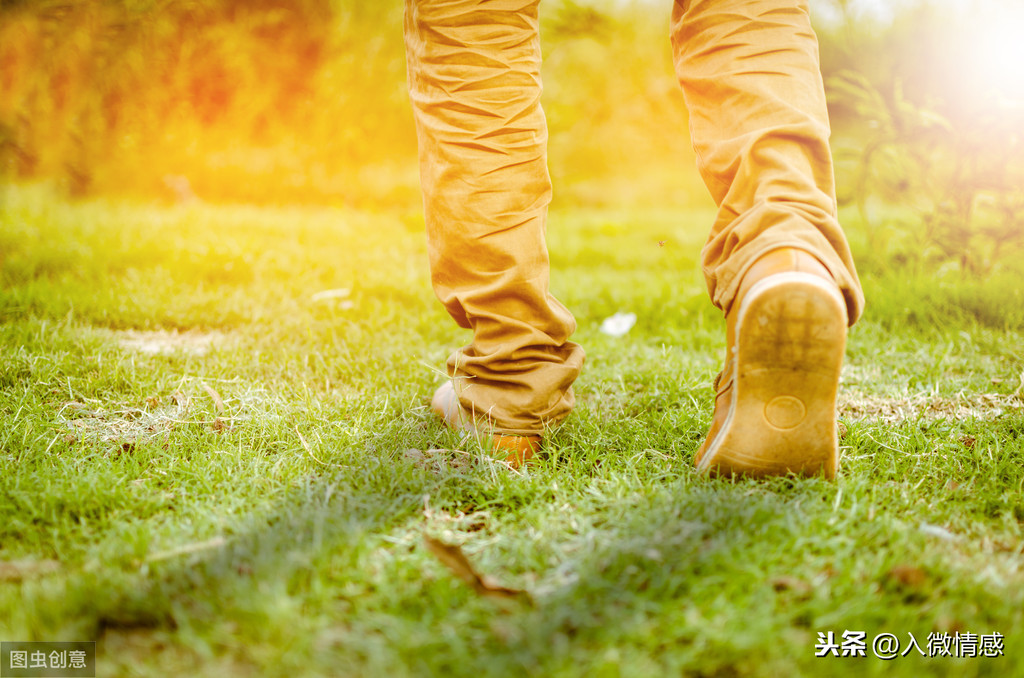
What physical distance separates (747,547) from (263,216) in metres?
3.93

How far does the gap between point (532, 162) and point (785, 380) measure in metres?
0.71

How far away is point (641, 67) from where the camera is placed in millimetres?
5449

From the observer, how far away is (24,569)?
41.8 inches

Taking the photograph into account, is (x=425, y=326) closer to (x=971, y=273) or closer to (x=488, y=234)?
(x=488, y=234)

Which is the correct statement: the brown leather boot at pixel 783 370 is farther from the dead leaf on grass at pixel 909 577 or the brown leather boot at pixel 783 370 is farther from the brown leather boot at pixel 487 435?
the brown leather boot at pixel 487 435

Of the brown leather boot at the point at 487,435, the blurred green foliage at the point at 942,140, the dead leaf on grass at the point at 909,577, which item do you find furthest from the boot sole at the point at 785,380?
the blurred green foliage at the point at 942,140

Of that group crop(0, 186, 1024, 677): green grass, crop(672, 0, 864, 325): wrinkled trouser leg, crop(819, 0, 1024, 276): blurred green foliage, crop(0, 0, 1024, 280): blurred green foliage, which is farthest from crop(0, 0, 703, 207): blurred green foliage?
crop(672, 0, 864, 325): wrinkled trouser leg

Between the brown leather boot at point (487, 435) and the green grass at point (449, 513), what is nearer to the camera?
the green grass at point (449, 513)

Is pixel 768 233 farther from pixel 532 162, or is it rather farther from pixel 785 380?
pixel 532 162

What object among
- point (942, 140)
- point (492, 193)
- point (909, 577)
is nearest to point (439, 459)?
point (492, 193)

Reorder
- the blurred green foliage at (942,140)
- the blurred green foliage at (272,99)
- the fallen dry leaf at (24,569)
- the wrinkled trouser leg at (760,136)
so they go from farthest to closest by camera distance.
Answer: the blurred green foliage at (272,99) < the blurred green foliage at (942,140) < the wrinkled trouser leg at (760,136) < the fallen dry leaf at (24,569)

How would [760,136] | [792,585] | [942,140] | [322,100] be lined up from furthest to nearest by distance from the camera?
[322,100]
[942,140]
[760,136]
[792,585]

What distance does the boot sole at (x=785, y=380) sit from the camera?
115 cm

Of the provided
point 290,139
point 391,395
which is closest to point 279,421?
point 391,395
